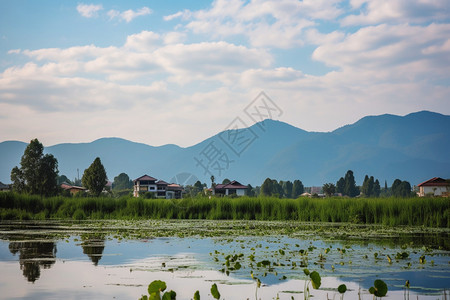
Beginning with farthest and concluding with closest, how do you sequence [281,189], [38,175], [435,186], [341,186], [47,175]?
[281,189]
[341,186]
[435,186]
[47,175]
[38,175]

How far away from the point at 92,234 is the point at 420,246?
34.6ft

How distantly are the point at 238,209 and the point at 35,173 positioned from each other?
5060cm

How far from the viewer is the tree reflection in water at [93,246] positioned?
11.9 meters

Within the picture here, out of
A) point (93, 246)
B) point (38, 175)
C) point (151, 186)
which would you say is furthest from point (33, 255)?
point (151, 186)

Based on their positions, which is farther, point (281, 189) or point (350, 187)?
point (281, 189)

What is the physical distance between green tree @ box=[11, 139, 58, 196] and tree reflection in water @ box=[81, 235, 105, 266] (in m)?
56.3

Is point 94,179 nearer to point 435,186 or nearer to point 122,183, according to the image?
point 435,186

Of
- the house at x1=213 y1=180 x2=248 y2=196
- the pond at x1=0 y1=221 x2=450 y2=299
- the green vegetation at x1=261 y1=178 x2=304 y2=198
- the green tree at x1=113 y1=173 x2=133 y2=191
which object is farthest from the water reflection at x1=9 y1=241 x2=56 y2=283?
the green tree at x1=113 y1=173 x2=133 y2=191

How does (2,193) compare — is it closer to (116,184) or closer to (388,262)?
(388,262)

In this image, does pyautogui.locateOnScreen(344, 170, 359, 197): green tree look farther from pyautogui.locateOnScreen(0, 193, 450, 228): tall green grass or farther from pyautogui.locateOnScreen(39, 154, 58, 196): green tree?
pyautogui.locateOnScreen(0, 193, 450, 228): tall green grass

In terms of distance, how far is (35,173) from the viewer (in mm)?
71312

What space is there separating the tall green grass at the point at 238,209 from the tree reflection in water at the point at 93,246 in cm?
1228

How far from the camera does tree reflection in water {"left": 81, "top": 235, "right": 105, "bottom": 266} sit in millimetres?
11899

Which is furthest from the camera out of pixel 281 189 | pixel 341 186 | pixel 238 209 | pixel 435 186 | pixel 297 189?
pixel 297 189
